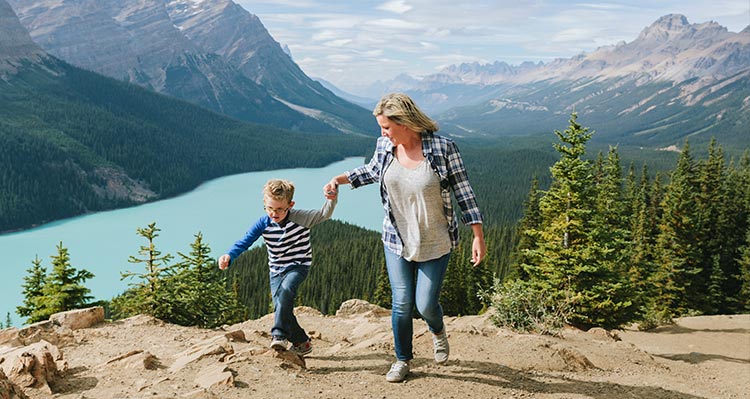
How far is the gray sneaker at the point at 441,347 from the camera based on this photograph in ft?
21.2

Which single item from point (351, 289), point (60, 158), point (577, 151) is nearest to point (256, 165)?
point (60, 158)

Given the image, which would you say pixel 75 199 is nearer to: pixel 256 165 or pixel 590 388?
pixel 256 165

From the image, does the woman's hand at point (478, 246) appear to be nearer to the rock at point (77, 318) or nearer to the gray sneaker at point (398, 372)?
the gray sneaker at point (398, 372)

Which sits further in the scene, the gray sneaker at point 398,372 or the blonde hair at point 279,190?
the blonde hair at point 279,190

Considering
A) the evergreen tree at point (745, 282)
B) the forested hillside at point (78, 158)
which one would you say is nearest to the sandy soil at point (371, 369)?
the evergreen tree at point (745, 282)

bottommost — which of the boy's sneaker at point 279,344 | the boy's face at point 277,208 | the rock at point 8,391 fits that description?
the boy's sneaker at point 279,344

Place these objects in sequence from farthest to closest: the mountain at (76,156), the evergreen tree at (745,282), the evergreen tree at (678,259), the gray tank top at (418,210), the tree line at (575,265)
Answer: the mountain at (76,156), the evergreen tree at (745,282), the evergreen tree at (678,259), the tree line at (575,265), the gray tank top at (418,210)

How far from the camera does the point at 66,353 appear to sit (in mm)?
8648

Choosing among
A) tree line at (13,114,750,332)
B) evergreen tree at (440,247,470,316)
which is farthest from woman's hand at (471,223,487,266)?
evergreen tree at (440,247,470,316)

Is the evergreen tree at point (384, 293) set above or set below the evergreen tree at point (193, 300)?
below

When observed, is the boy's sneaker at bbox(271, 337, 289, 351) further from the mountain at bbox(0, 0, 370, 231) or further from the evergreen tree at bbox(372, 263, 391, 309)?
the mountain at bbox(0, 0, 370, 231)

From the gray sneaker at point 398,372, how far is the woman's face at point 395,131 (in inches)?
102

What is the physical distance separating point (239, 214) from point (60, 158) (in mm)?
59240

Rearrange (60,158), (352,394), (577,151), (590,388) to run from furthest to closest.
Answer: (60,158) < (577,151) < (590,388) < (352,394)
